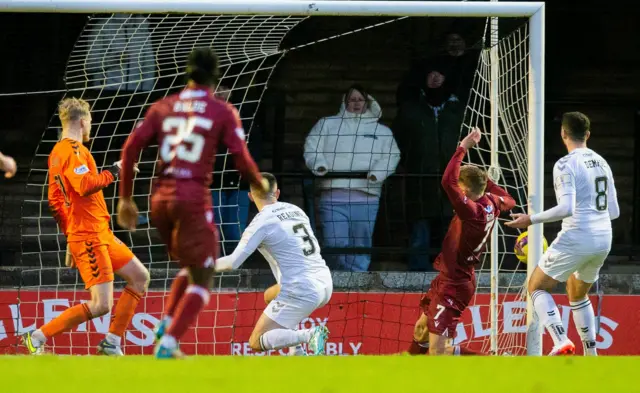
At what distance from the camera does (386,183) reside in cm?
1285

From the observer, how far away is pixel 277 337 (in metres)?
8.67

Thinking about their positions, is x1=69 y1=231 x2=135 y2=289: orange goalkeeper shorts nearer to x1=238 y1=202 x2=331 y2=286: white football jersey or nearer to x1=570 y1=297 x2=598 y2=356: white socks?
x1=238 y1=202 x2=331 y2=286: white football jersey

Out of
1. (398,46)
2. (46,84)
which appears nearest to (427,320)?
(398,46)

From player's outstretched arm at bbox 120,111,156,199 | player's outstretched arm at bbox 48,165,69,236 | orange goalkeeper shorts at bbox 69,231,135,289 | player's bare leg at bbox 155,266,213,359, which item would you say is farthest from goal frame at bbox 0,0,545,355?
player's bare leg at bbox 155,266,213,359

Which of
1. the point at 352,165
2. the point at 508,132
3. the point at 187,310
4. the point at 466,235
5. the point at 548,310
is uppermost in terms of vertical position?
the point at 508,132

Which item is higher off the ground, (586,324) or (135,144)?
(135,144)

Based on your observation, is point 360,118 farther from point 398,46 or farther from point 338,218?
A: point 398,46

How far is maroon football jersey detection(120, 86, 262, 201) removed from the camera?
6.33m

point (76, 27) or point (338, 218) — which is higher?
point (76, 27)

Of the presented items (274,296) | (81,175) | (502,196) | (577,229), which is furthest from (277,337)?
(577,229)

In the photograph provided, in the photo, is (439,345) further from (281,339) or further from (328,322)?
(328,322)

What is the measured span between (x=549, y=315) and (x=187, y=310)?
356cm

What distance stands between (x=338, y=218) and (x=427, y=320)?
332 cm

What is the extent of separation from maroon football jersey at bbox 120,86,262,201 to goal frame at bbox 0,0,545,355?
266cm
